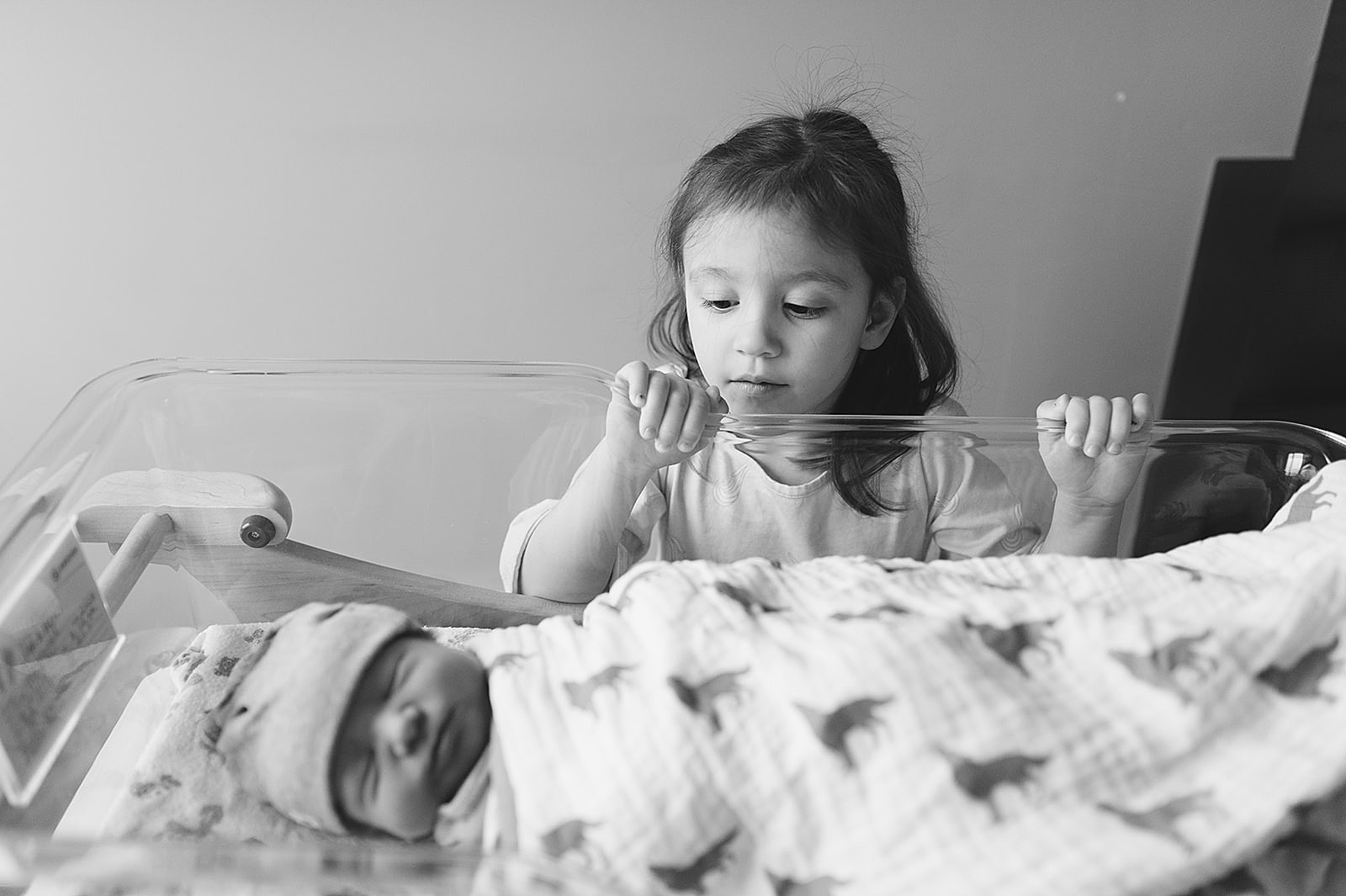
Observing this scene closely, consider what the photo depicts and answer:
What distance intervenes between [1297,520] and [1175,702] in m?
0.34

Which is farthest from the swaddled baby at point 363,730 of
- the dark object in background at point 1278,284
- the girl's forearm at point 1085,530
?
the dark object in background at point 1278,284

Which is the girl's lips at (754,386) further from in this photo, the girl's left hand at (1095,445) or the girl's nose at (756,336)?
the girl's left hand at (1095,445)

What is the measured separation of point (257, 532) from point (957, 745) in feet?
1.76

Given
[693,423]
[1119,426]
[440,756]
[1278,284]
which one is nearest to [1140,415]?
[1119,426]

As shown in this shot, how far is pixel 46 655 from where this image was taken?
675mm

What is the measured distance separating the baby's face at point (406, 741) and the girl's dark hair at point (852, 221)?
361 millimetres

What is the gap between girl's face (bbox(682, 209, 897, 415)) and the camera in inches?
33.9

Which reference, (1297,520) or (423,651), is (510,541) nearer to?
(423,651)

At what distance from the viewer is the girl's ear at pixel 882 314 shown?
0.94 m

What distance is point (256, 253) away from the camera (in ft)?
4.09

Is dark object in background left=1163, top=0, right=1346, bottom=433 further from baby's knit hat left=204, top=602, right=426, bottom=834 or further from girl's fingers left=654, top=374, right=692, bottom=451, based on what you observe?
baby's knit hat left=204, top=602, right=426, bottom=834

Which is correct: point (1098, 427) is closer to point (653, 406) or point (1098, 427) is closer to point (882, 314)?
point (882, 314)

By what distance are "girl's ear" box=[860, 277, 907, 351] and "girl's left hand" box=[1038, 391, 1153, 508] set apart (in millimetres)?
166

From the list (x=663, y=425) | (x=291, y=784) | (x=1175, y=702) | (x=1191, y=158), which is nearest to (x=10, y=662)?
(x=291, y=784)
